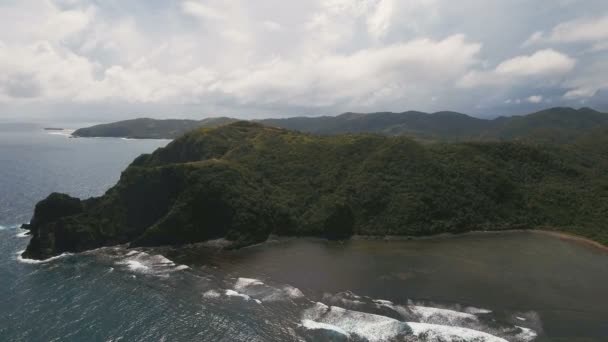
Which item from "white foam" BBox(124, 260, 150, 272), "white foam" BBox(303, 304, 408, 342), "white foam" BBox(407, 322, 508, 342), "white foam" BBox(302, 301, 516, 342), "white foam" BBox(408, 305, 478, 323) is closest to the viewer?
"white foam" BBox(407, 322, 508, 342)

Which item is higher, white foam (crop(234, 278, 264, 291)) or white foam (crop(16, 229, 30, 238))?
white foam (crop(16, 229, 30, 238))

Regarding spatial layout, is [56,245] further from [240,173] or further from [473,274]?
[473,274]

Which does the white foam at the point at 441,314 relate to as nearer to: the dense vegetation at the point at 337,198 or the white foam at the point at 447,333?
the white foam at the point at 447,333

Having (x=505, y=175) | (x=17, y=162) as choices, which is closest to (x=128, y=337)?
(x=505, y=175)

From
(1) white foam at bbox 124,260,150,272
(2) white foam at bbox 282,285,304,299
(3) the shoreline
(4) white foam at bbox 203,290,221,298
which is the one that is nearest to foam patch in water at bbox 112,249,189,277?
(1) white foam at bbox 124,260,150,272

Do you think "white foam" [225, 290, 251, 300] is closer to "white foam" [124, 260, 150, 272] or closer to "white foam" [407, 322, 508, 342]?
"white foam" [124, 260, 150, 272]

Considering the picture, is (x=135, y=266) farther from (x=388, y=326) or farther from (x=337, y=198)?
(x=337, y=198)

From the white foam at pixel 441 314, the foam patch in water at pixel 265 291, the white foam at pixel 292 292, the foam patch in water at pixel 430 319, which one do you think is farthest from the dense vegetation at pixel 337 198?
the white foam at pixel 441 314
